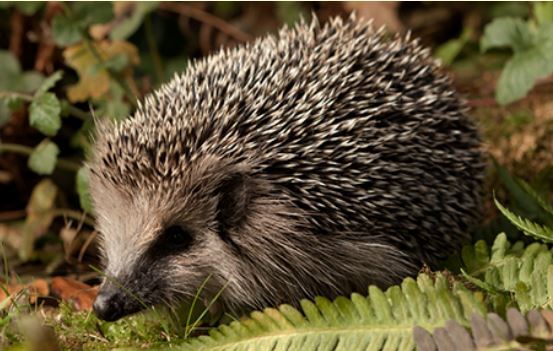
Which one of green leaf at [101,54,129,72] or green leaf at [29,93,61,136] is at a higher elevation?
green leaf at [101,54,129,72]

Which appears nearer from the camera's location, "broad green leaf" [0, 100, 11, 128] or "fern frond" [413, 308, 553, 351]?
"fern frond" [413, 308, 553, 351]

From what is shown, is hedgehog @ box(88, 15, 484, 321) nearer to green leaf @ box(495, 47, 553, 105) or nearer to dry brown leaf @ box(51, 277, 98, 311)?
dry brown leaf @ box(51, 277, 98, 311)

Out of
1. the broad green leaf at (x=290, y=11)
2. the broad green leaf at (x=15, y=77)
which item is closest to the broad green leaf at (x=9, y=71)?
the broad green leaf at (x=15, y=77)

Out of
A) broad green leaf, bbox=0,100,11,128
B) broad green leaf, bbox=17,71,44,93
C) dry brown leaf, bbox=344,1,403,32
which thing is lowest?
broad green leaf, bbox=0,100,11,128

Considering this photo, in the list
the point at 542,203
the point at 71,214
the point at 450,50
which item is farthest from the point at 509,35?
the point at 71,214

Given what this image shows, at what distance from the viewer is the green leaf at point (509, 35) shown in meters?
4.08

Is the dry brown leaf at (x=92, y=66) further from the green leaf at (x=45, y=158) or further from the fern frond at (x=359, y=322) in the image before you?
the fern frond at (x=359, y=322)

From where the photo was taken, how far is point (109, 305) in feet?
9.67

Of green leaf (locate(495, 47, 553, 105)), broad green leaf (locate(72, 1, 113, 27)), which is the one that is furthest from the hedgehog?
broad green leaf (locate(72, 1, 113, 27))

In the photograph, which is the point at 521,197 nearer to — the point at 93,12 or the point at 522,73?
the point at 522,73

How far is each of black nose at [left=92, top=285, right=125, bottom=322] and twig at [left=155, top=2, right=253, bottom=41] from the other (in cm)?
319

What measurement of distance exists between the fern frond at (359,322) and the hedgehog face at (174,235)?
445mm

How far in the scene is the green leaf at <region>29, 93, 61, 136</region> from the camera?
3.73 meters

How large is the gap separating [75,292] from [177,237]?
649 millimetres
